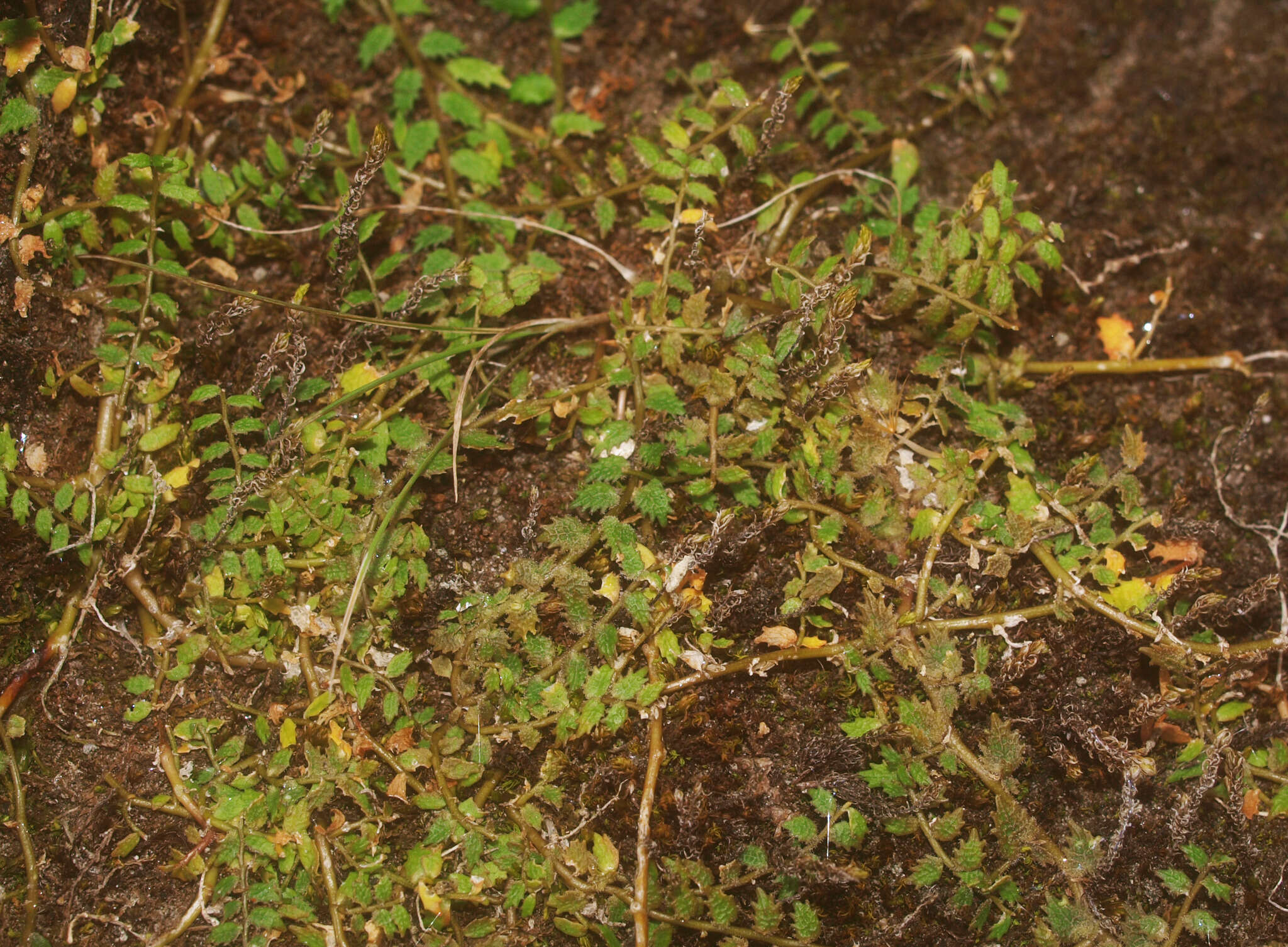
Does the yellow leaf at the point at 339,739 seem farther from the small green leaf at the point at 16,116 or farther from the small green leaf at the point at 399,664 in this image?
the small green leaf at the point at 16,116

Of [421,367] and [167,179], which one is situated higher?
[167,179]

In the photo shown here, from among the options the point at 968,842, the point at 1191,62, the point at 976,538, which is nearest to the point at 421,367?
the point at 976,538

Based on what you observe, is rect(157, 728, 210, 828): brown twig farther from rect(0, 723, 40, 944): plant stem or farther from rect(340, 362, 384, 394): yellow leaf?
rect(340, 362, 384, 394): yellow leaf

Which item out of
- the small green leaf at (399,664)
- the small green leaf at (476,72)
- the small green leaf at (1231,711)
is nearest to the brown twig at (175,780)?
the small green leaf at (399,664)

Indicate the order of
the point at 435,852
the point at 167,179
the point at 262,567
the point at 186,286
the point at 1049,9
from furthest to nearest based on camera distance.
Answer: the point at 1049,9, the point at 186,286, the point at 167,179, the point at 262,567, the point at 435,852

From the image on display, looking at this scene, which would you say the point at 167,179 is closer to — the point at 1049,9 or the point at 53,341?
the point at 53,341

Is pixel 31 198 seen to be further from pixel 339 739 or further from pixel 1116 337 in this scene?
pixel 1116 337

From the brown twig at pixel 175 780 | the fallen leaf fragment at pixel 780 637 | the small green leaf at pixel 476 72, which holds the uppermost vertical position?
the small green leaf at pixel 476 72
